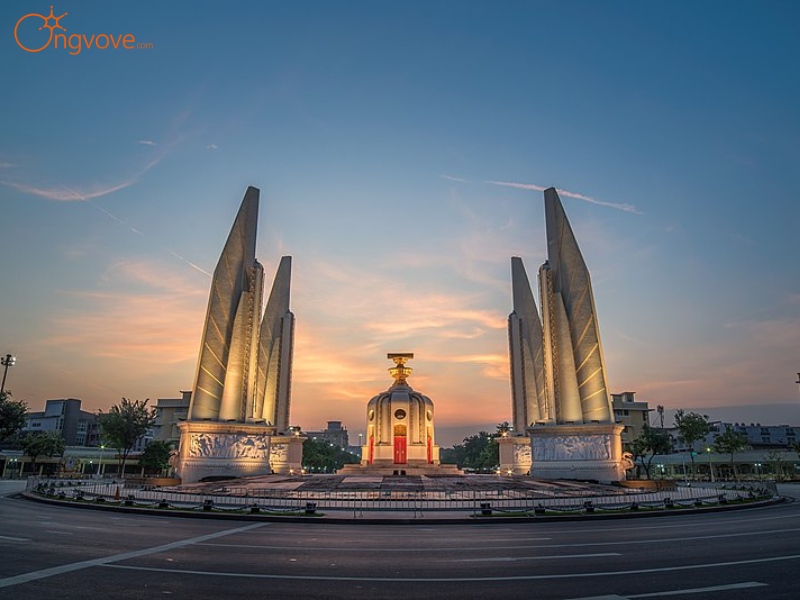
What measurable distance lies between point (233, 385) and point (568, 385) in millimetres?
28394

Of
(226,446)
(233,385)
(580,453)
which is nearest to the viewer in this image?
(580,453)

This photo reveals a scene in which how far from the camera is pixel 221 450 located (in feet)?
141

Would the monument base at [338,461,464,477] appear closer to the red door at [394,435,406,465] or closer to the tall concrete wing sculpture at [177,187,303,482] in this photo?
the red door at [394,435,406,465]

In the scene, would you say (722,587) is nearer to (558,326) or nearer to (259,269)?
(558,326)

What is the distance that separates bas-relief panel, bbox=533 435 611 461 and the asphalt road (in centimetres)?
2359

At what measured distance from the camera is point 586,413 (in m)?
43.5

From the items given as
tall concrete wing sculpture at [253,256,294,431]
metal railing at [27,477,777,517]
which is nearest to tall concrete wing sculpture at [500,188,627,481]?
metal railing at [27,477,777,517]

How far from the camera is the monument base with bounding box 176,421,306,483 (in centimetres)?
4166

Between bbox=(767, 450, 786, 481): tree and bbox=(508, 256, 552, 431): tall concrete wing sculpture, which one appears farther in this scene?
bbox=(767, 450, 786, 481): tree

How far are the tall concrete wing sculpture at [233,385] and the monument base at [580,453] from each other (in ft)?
75.4

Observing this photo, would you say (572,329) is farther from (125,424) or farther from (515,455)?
(125,424)

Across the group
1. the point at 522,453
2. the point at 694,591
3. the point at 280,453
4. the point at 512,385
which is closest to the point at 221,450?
the point at 280,453

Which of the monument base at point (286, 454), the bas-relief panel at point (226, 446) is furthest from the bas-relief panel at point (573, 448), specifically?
the monument base at point (286, 454)

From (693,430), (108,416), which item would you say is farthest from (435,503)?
(693,430)
